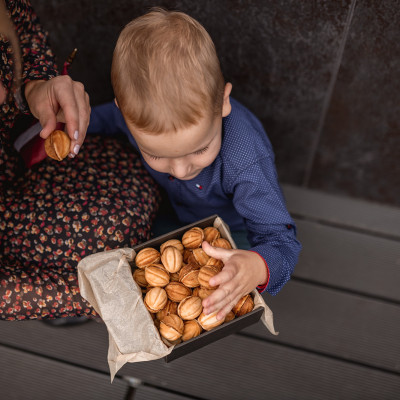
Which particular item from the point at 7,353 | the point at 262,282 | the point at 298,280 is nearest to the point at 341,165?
the point at 298,280

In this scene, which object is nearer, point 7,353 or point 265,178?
point 265,178

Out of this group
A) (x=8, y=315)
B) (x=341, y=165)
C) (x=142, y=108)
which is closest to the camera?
(x=142, y=108)

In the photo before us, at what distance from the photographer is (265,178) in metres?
0.83

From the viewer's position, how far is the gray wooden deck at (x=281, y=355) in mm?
1105

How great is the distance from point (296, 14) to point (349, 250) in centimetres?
71

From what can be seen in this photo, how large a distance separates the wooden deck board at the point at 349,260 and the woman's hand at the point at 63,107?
771 millimetres

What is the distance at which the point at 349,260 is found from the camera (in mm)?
1271

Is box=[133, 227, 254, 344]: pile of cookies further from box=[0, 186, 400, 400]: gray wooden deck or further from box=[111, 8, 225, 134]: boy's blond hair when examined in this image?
box=[0, 186, 400, 400]: gray wooden deck

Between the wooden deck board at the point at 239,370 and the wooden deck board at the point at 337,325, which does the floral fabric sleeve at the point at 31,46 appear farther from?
the wooden deck board at the point at 337,325

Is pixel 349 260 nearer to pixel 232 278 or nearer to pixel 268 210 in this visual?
pixel 268 210

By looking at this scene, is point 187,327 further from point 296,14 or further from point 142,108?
point 296,14

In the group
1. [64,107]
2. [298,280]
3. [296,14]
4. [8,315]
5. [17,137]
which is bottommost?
[298,280]

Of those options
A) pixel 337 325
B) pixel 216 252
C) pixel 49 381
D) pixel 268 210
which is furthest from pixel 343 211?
pixel 49 381

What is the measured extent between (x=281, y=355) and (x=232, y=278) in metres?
0.56
